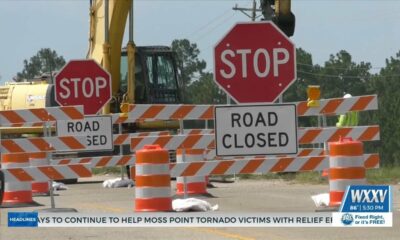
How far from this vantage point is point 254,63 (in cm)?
1139

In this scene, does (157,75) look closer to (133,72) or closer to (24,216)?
(133,72)

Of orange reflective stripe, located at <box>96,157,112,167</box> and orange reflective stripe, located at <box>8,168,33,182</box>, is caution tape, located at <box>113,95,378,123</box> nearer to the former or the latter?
orange reflective stripe, located at <box>8,168,33,182</box>

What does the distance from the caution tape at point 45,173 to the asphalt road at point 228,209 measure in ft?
2.34

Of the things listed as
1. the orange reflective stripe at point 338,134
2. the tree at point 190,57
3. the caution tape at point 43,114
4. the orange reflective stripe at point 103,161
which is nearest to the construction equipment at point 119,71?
the orange reflective stripe at point 103,161

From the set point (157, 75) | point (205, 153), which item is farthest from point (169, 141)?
point (157, 75)

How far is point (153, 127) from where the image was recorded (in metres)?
30.2

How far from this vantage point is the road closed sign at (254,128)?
11227 millimetres

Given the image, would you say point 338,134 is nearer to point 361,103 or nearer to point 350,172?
point 361,103

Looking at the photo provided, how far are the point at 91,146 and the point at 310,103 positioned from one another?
4.22m

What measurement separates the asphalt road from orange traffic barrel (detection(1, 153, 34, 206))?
0.38 m

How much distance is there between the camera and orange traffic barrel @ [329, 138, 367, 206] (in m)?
14.5

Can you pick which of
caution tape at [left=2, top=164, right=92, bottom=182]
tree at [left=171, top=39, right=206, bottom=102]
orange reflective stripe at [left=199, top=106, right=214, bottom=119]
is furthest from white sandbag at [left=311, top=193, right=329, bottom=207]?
tree at [left=171, top=39, right=206, bottom=102]

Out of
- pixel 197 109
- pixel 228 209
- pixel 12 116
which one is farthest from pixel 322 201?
pixel 12 116

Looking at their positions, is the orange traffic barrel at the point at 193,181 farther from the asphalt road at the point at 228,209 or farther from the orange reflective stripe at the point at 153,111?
the orange reflective stripe at the point at 153,111
